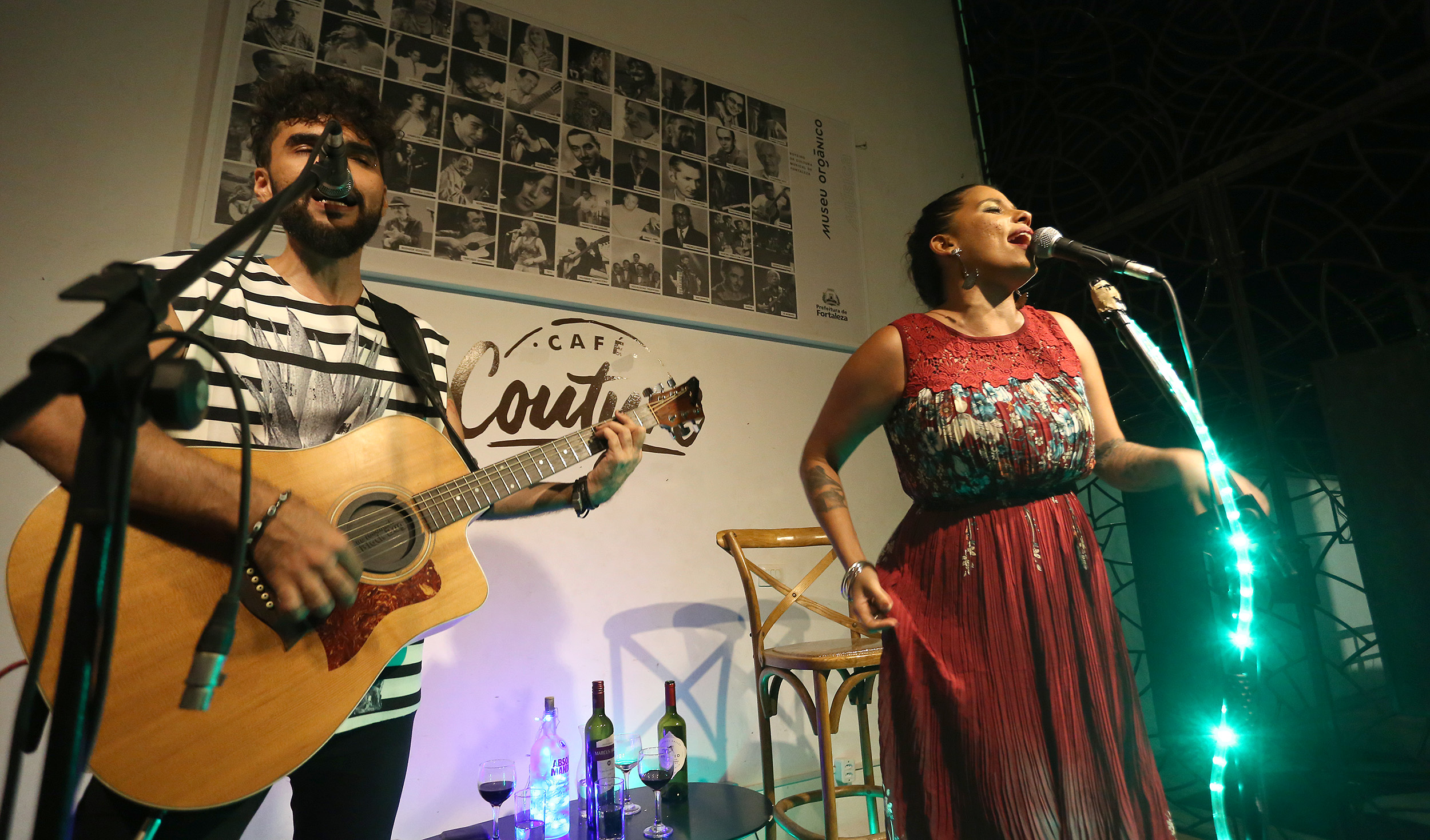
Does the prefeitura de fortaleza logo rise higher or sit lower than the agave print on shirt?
higher

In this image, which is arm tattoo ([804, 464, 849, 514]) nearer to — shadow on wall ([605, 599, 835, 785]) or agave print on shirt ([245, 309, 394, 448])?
agave print on shirt ([245, 309, 394, 448])

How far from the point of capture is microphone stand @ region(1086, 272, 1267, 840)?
98 centimetres

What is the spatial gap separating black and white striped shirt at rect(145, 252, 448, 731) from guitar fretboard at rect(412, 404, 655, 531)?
0.65 ft

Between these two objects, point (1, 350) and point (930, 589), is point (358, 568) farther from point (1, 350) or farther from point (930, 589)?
point (1, 350)

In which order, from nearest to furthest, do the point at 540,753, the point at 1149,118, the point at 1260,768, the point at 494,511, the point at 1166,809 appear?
the point at 1260,768 → the point at 1166,809 → the point at 494,511 → the point at 540,753 → the point at 1149,118

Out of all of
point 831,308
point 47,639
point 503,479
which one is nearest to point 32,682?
point 47,639

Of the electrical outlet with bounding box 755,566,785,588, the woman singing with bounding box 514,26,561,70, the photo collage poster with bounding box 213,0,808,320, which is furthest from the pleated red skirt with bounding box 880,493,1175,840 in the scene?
the woman singing with bounding box 514,26,561,70

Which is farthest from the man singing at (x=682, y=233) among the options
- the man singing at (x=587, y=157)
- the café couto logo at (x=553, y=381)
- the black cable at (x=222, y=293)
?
the black cable at (x=222, y=293)

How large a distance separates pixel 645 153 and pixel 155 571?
2492mm

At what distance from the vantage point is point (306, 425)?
131cm

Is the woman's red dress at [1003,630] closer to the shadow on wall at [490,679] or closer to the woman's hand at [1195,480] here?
the woman's hand at [1195,480]

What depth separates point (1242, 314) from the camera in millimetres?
2928

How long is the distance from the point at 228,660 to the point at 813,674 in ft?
6.10

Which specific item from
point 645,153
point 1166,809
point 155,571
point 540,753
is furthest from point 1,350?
point 1166,809
